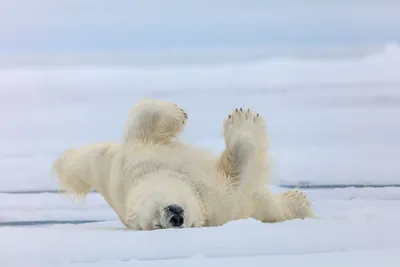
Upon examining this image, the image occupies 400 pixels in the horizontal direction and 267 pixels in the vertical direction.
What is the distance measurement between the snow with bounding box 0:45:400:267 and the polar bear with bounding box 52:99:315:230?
0.23 ft

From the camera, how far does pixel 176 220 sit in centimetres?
201

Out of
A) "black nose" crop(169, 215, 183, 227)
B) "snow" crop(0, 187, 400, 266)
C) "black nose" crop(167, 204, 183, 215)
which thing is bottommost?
"snow" crop(0, 187, 400, 266)

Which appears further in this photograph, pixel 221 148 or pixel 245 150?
pixel 221 148

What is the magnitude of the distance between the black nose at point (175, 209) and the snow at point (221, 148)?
0.27ft

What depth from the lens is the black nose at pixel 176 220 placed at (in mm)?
2006

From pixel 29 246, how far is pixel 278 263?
563 mm

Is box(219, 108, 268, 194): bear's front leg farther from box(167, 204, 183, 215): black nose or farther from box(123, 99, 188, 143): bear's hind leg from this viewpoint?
box(167, 204, 183, 215): black nose

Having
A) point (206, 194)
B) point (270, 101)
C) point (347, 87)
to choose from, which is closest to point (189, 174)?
point (206, 194)

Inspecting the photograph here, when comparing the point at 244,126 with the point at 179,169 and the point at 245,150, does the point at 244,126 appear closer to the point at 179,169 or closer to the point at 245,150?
the point at 245,150

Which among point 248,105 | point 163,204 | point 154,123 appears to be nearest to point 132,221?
point 163,204

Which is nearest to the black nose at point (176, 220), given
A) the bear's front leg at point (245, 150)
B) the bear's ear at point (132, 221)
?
the bear's ear at point (132, 221)

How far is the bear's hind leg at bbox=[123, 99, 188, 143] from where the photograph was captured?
92.6 inches

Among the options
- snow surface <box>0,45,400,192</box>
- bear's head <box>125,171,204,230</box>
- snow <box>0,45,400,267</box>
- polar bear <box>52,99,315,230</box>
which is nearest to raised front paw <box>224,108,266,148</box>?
polar bear <box>52,99,315,230</box>

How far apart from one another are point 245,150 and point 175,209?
0.36 meters
